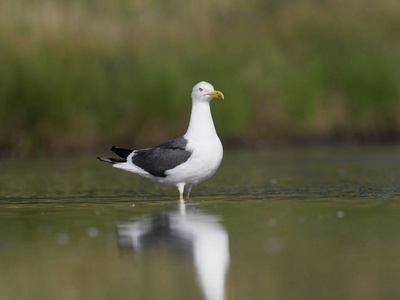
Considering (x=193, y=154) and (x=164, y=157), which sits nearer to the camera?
(x=193, y=154)

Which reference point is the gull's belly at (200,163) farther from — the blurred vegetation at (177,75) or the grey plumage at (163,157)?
the blurred vegetation at (177,75)

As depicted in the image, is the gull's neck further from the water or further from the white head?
the water

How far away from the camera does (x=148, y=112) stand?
79.7 feet

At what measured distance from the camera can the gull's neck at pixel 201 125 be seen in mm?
11125

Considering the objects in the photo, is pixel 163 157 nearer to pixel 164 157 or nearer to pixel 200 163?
pixel 164 157

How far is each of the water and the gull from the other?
349 millimetres

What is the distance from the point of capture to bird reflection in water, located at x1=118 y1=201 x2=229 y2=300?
20.3 feet

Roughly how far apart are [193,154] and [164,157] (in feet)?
1.87

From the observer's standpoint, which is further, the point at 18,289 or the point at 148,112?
the point at 148,112

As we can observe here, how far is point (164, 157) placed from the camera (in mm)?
11414

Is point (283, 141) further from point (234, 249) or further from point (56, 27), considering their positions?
point (234, 249)

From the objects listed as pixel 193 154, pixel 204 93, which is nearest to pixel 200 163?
pixel 193 154

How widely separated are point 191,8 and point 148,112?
657 cm

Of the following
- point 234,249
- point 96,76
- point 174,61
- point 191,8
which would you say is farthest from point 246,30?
point 234,249
